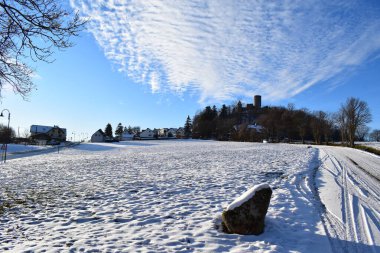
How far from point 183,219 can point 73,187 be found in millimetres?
7243

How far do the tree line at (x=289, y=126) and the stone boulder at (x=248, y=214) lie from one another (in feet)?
230

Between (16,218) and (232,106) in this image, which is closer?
(16,218)

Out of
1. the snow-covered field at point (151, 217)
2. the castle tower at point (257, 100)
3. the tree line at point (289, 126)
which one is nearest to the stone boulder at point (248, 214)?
the snow-covered field at point (151, 217)

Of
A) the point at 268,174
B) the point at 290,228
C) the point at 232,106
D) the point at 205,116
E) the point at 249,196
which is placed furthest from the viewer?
the point at 232,106

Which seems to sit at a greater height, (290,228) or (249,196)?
(249,196)

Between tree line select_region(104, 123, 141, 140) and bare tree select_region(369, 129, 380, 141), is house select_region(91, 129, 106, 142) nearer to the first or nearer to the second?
tree line select_region(104, 123, 141, 140)

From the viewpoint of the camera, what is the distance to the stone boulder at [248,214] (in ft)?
21.8

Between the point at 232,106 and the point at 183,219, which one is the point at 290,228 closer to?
the point at 183,219

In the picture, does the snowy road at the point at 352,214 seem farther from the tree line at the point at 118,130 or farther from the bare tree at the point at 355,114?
the tree line at the point at 118,130

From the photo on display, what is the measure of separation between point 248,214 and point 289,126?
368ft

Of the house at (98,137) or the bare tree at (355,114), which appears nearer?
the bare tree at (355,114)

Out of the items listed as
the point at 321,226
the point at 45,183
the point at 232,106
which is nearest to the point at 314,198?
the point at 321,226

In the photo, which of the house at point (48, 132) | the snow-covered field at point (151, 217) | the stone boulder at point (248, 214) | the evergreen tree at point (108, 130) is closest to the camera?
the snow-covered field at point (151, 217)

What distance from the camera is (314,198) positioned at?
1037cm
